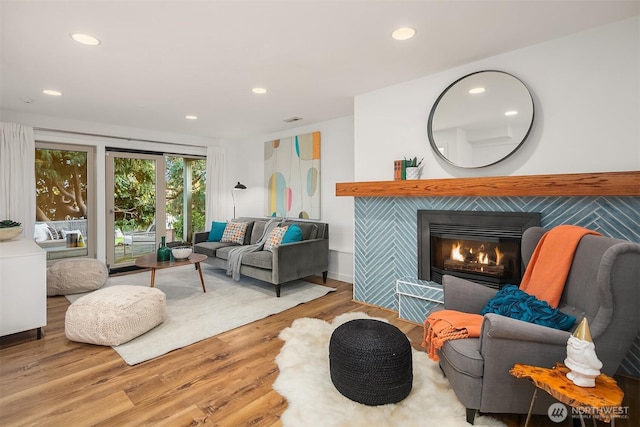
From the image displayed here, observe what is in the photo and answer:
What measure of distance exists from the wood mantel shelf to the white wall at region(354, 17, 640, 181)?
0.67 ft

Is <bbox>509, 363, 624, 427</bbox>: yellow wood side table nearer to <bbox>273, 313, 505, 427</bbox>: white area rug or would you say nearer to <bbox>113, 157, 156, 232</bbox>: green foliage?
<bbox>273, 313, 505, 427</bbox>: white area rug

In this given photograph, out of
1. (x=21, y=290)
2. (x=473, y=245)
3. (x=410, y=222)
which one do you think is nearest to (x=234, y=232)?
(x=21, y=290)

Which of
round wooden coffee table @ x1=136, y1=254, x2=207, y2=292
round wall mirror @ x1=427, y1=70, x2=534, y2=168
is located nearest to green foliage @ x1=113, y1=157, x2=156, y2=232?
round wooden coffee table @ x1=136, y1=254, x2=207, y2=292

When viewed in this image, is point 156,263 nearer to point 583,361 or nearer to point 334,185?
point 334,185

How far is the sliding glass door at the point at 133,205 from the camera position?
16.7 feet

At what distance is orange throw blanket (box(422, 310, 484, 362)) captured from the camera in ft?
5.84

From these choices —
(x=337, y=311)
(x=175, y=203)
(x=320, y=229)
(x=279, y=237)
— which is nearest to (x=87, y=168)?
(x=175, y=203)

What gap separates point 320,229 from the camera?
448cm

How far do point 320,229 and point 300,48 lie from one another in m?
2.51

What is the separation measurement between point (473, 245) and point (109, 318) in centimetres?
317

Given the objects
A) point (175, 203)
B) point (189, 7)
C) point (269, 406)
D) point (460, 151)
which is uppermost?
point (189, 7)

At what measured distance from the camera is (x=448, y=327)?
182 centimetres

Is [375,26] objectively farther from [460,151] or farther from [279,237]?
[279,237]

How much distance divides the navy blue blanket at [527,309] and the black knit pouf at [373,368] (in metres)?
0.61
